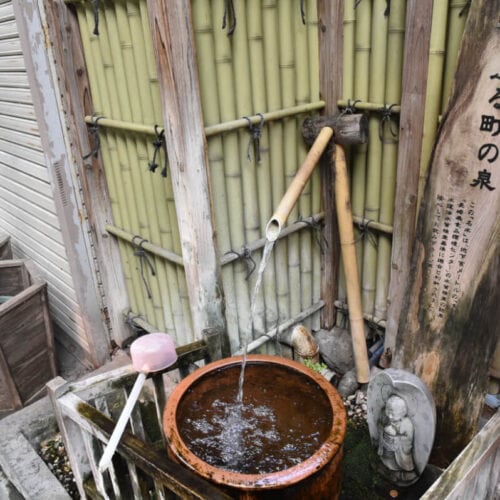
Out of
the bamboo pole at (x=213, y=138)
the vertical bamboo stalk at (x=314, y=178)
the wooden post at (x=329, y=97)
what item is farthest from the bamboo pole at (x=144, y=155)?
the wooden post at (x=329, y=97)

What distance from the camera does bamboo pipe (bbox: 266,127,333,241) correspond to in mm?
3217

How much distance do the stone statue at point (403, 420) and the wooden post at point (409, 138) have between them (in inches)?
31.2

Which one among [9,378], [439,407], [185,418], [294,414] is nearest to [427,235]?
[439,407]

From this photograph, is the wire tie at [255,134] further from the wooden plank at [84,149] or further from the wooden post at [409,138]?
the wooden plank at [84,149]

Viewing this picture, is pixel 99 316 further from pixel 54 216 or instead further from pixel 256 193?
pixel 256 193

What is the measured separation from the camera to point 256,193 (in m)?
4.06

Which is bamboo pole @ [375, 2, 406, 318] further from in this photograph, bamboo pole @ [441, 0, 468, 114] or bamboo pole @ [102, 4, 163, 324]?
bamboo pole @ [102, 4, 163, 324]

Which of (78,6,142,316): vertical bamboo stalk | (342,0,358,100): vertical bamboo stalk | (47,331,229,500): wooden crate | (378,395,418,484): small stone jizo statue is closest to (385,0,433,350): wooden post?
(342,0,358,100): vertical bamboo stalk

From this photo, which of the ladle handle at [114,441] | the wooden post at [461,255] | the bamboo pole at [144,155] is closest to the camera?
the ladle handle at [114,441]

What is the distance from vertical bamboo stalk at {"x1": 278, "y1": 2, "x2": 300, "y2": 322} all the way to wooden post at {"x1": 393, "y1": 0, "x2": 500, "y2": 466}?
1.26 m

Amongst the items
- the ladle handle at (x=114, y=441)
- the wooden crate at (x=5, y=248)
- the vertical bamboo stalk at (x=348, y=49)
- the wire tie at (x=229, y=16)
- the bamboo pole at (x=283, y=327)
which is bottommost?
the bamboo pole at (x=283, y=327)

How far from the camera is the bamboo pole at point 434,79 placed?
10.8ft

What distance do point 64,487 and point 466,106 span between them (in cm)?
393

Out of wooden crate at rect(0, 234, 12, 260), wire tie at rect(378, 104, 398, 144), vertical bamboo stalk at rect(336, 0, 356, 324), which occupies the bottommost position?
wooden crate at rect(0, 234, 12, 260)
